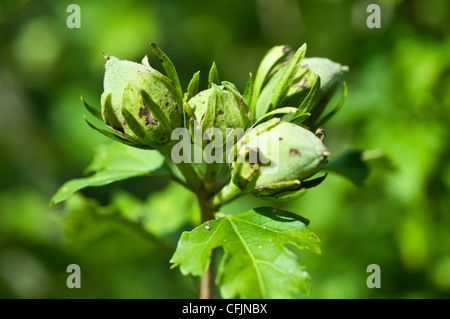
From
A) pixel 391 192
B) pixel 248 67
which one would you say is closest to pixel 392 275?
pixel 391 192

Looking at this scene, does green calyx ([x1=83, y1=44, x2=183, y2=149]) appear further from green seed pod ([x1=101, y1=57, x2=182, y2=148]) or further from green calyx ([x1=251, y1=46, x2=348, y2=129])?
green calyx ([x1=251, y1=46, x2=348, y2=129])

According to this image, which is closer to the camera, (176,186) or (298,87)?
(298,87)

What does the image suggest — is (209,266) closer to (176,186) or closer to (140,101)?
(140,101)

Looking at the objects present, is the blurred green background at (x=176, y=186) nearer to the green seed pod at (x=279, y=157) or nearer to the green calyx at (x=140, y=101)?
the green calyx at (x=140, y=101)

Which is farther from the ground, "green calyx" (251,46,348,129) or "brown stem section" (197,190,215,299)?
"green calyx" (251,46,348,129)

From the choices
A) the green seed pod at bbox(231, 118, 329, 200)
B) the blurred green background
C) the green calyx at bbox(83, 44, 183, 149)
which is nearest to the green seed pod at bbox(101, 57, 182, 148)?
the green calyx at bbox(83, 44, 183, 149)

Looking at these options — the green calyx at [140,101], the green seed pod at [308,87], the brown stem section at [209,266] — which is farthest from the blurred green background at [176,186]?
the green seed pod at [308,87]

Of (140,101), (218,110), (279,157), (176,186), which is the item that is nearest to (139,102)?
(140,101)
